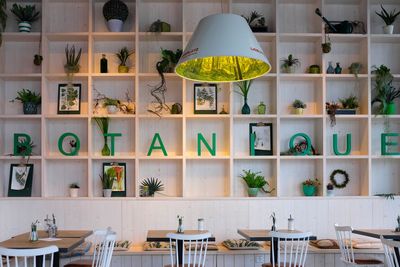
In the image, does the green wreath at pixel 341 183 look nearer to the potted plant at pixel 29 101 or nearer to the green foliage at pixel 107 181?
the green foliage at pixel 107 181

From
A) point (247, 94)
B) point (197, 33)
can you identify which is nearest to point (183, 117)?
point (247, 94)

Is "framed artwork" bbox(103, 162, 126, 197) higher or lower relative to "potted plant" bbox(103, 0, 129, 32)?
lower

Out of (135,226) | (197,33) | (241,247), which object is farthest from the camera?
(135,226)

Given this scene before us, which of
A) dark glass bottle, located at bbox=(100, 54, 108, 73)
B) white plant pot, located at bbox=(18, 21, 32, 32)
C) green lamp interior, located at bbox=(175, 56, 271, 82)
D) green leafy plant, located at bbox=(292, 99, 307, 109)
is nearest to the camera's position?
green lamp interior, located at bbox=(175, 56, 271, 82)

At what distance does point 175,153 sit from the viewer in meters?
5.60

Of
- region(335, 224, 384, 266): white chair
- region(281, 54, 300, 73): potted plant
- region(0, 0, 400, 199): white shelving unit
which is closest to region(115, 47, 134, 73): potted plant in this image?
region(0, 0, 400, 199): white shelving unit

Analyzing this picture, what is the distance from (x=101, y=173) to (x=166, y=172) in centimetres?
78

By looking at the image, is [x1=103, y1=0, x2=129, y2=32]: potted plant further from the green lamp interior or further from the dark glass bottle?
the green lamp interior

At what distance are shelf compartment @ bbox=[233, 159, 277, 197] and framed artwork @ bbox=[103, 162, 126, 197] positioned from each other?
53.0 inches

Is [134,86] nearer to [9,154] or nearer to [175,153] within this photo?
[175,153]

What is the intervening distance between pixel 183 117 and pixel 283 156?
1262 mm

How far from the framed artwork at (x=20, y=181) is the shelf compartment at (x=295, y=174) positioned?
302 cm

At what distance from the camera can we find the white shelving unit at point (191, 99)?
5.45 m

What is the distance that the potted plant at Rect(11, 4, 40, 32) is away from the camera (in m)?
5.37
